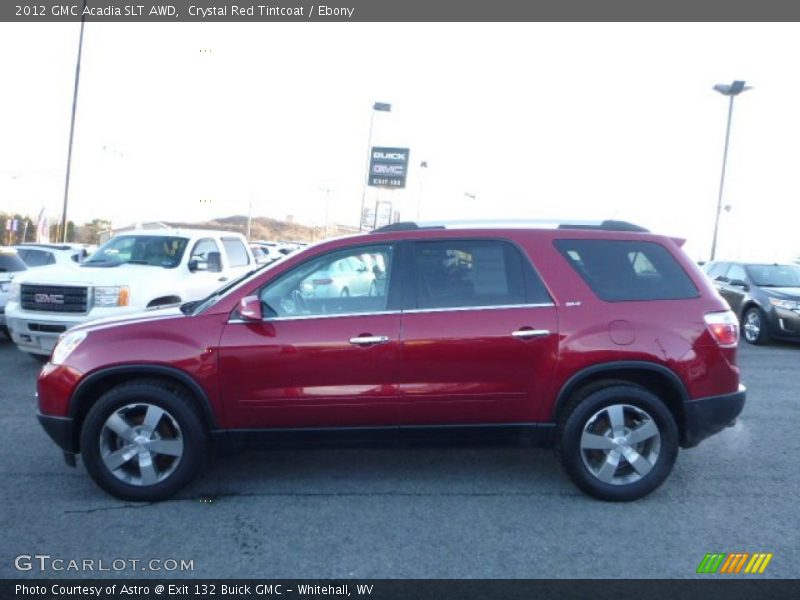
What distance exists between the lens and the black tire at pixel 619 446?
172 inches

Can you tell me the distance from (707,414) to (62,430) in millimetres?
4306

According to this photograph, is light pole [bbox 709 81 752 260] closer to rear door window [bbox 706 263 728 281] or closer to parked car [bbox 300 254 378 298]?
rear door window [bbox 706 263 728 281]

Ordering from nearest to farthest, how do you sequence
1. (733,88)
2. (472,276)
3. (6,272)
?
(472,276) → (6,272) → (733,88)

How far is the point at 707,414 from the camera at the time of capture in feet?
14.6

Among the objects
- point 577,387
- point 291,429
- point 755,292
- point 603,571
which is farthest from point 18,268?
point 755,292

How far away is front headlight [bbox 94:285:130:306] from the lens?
26.4ft

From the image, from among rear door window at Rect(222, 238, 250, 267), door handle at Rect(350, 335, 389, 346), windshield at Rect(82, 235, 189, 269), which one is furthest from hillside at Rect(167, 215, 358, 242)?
door handle at Rect(350, 335, 389, 346)

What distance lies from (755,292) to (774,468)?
26.0ft

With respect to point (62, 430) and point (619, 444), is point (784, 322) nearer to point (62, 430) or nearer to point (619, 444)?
point (619, 444)

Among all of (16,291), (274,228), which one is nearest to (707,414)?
(16,291)

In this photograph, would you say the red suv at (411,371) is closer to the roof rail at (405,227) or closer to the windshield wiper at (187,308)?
the windshield wiper at (187,308)

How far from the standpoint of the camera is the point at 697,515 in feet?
13.8

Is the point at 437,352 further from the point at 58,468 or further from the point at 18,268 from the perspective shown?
the point at 18,268

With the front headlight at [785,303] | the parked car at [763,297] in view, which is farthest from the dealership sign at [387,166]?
the front headlight at [785,303]
